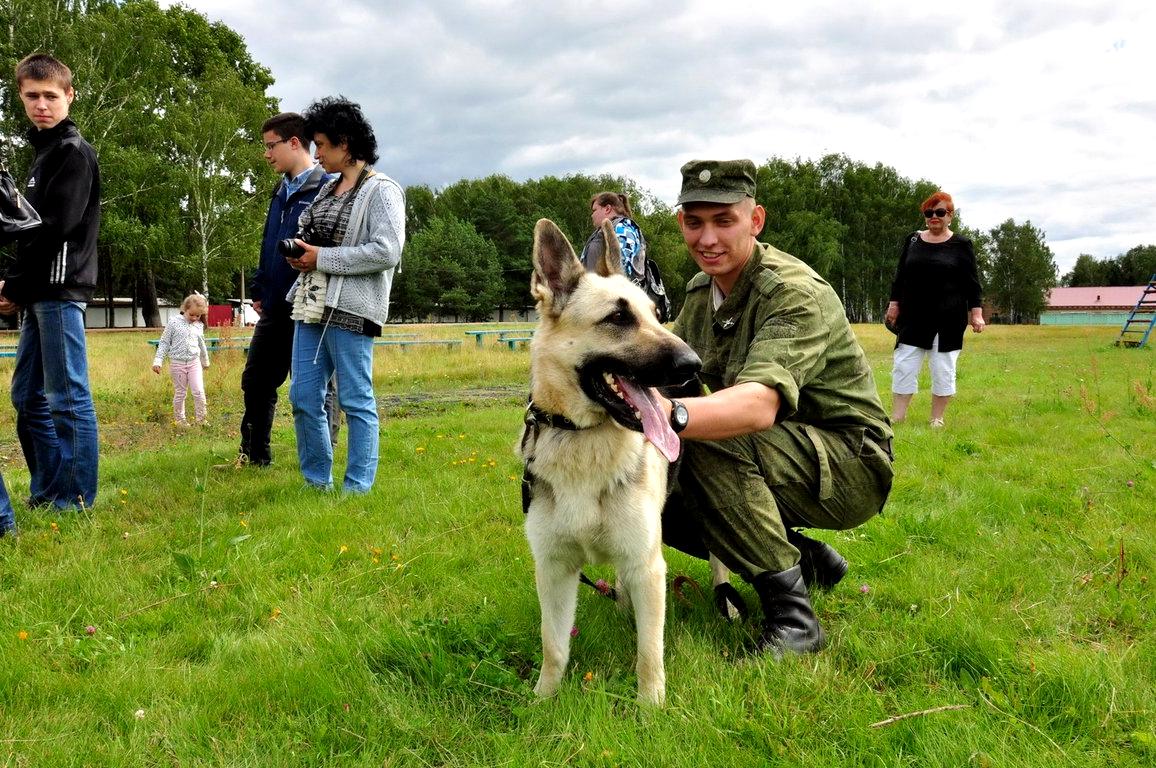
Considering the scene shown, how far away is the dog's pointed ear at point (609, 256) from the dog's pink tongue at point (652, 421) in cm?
72

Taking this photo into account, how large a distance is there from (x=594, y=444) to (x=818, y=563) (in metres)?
1.49

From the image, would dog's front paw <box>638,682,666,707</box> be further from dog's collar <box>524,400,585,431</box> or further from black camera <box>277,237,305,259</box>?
black camera <box>277,237,305,259</box>

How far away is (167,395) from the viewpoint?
10.7 metres


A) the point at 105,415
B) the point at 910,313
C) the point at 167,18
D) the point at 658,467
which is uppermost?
the point at 167,18

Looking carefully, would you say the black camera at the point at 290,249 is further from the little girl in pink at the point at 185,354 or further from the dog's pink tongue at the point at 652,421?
the little girl in pink at the point at 185,354

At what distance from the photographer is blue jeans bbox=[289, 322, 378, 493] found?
4.86m

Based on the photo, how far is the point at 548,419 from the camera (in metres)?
2.76

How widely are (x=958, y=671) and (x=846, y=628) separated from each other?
43cm

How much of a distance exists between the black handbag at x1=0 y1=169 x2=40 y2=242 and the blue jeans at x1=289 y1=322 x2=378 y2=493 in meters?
1.65

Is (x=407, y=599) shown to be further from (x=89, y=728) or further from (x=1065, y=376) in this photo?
(x=1065, y=376)

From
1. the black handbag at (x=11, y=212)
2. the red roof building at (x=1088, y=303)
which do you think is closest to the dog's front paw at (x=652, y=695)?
the black handbag at (x=11, y=212)

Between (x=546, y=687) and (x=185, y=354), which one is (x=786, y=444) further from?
(x=185, y=354)

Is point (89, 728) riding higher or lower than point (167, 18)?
lower

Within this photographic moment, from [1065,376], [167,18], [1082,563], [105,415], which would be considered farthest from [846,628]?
[167,18]
